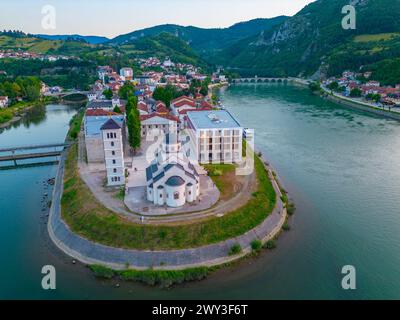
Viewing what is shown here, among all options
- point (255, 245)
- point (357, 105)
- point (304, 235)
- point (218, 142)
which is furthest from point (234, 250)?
point (357, 105)

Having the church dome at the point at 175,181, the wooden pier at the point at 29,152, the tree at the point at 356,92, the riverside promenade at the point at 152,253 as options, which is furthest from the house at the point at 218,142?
the tree at the point at 356,92

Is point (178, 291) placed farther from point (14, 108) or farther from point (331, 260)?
point (14, 108)

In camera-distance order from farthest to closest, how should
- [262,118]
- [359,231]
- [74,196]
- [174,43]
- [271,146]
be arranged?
[174,43], [262,118], [271,146], [74,196], [359,231]

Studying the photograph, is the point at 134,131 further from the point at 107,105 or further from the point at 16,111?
the point at 16,111
